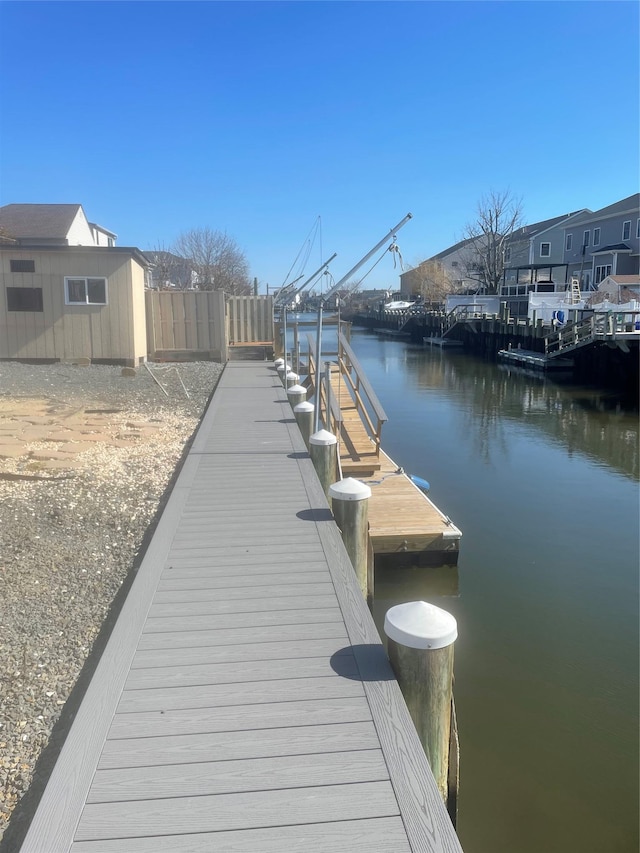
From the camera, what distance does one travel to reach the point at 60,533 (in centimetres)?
627

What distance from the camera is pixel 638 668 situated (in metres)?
6.23

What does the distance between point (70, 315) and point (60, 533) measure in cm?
1314

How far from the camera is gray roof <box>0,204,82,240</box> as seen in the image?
105ft

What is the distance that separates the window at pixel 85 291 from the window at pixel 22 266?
967mm

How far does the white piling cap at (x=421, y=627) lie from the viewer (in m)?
3.28

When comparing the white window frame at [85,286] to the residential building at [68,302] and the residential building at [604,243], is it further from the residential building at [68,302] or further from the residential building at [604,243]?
the residential building at [604,243]

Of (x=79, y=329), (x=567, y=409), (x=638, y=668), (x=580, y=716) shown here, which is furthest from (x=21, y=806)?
(x=567, y=409)

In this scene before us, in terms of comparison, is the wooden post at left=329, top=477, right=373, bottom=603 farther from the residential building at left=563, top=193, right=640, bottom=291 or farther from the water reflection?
the residential building at left=563, top=193, right=640, bottom=291

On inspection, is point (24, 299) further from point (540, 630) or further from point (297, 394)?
point (540, 630)

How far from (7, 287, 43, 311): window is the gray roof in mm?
15210

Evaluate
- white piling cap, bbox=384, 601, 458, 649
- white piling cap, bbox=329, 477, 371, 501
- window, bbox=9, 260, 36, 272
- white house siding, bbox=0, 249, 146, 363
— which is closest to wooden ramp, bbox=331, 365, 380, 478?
white piling cap, bbox=329, 477, 371, 501

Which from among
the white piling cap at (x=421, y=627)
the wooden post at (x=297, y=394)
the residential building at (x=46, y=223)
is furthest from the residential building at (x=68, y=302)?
the white piling cap at (x=421, y=627)

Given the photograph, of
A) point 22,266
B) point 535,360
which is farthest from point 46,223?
point 535,360

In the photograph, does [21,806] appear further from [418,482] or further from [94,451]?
[418,482]
